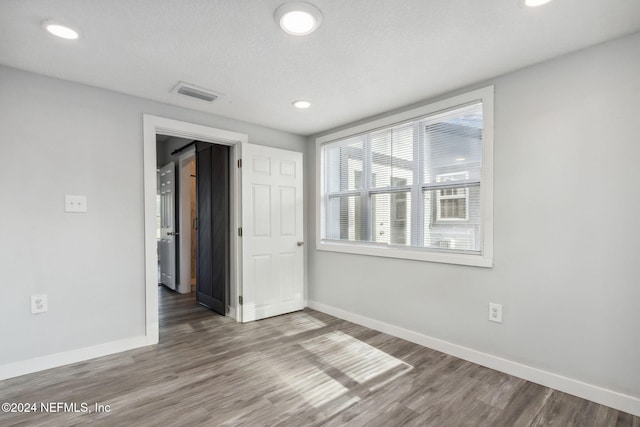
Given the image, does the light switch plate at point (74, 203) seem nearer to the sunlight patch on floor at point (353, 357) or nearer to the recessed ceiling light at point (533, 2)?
the sunlight patch on floor at point (353, 357)

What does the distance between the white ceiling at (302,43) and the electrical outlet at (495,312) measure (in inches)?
72.9

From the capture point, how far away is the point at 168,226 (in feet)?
17.9

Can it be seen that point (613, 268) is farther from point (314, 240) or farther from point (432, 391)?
point (314, 240)

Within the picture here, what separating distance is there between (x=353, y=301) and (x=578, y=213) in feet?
7.60

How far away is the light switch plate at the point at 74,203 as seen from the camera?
2592 mm

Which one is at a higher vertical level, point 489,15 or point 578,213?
point 489,15

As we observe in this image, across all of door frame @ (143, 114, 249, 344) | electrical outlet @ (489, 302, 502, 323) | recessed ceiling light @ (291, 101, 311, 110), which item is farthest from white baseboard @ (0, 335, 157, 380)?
electrical outlet @ (489, 302, 502, 323)

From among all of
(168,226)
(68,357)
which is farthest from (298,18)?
(168,226)

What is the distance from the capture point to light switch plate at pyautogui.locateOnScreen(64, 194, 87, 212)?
8.50 ft

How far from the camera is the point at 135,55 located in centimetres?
220

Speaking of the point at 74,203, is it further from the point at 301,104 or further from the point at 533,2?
the point at 533,2

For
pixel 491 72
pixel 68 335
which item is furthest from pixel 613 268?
pixel 68 335

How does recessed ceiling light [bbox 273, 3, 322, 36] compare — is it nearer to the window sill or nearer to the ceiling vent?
the ceiling vent

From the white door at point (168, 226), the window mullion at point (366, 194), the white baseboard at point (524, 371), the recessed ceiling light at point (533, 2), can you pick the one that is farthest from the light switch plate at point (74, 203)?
the recessed ceiling light at point (533, 2)
